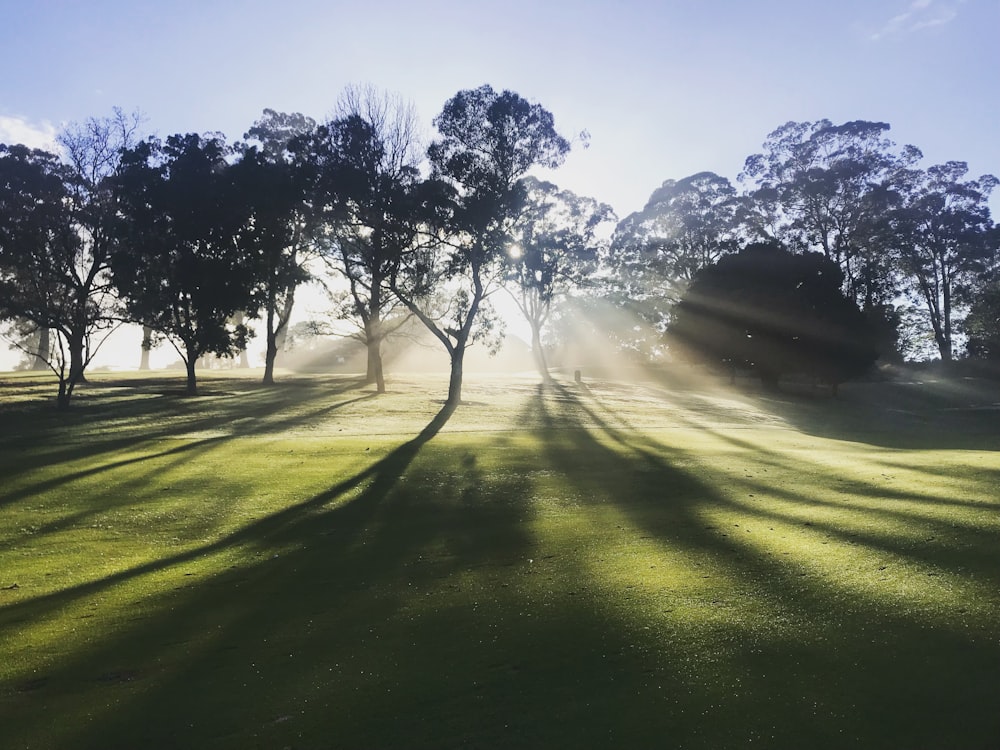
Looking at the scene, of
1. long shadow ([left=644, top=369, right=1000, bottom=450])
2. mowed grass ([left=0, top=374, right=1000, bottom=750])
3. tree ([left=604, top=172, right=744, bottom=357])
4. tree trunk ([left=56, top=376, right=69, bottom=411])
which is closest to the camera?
mowed grass ([left=0, top=374, right=1000, bottom=750])

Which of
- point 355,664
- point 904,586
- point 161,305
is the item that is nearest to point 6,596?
point 355,664

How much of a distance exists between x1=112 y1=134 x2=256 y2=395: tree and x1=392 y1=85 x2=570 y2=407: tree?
933 cm

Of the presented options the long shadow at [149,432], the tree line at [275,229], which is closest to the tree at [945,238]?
the tree line at [275,229]

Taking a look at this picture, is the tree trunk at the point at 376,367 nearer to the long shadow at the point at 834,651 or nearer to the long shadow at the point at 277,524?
the long shadow at the point at 277,524

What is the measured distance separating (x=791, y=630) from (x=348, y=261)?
37.7 meters

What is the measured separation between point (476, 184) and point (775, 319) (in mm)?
29315

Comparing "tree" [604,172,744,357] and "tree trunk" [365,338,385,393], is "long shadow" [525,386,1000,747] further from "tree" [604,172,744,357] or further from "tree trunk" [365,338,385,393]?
"tree" [604,172,744,357]

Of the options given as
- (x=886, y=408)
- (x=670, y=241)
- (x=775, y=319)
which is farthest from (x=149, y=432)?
(x=670, y=241)

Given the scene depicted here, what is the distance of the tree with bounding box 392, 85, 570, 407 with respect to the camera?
125 ft

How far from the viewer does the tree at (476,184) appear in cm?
3809

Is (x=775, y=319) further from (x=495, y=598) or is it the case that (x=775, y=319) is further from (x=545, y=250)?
(x=495, y=598)

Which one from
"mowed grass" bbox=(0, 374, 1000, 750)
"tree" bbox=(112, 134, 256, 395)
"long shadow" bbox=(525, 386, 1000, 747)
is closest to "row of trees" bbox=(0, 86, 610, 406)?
"tree" bbox=(112, 134, 256, 395)

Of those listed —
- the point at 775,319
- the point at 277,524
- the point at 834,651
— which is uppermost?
the point at 775,319

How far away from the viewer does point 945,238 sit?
223 ft
